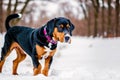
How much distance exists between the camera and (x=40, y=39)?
24.4 ft

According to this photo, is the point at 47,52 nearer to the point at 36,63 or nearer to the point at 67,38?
the point at 36,63

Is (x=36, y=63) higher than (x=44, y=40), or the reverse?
(x=44, y=40)

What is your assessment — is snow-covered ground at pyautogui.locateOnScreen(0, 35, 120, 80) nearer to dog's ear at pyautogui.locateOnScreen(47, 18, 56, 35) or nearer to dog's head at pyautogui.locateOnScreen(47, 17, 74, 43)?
dog's head at pyautogui.locateOnScreen(47, 17, 74, 43)

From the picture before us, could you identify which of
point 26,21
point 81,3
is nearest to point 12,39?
point 81,3

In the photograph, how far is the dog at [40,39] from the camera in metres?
7.01

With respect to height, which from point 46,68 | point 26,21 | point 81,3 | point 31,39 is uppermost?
point 31,39

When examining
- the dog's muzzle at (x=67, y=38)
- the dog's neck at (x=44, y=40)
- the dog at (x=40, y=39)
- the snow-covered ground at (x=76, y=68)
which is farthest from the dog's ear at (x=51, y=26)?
the snow-covered ground at (x=76, y=68)

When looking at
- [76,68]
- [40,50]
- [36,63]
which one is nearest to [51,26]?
[40,50]

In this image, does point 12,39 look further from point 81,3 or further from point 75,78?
point 81,3

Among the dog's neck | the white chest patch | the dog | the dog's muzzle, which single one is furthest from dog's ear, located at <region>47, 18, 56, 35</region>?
the dog's muzzle

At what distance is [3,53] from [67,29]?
82.0 inches

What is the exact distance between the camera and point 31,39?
307 inches

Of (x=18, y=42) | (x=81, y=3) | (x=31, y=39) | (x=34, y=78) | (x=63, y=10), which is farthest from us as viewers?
(x=63, y=10)

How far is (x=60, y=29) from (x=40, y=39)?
650 millimetres
